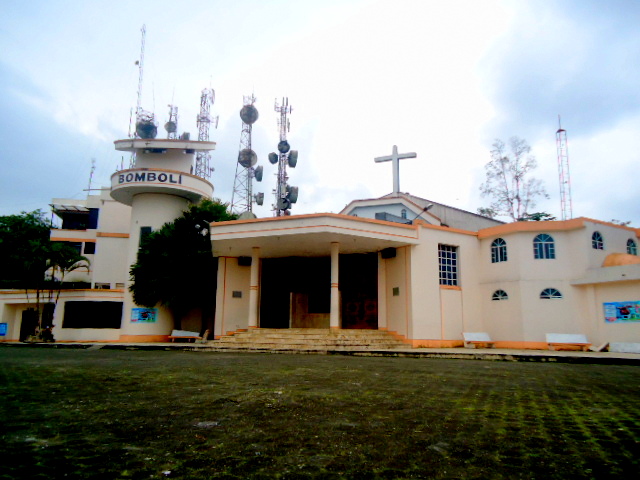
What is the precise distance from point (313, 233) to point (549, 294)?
9.57 meters

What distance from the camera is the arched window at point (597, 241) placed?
18.7m

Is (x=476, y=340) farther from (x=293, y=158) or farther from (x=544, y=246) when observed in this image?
(x=293, y=158)

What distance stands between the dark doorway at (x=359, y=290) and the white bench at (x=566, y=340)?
7515mm

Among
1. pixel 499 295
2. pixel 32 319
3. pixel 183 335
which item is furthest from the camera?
pixel 32 319

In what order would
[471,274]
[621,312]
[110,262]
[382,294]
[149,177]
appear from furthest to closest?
[110,262] < [149,177] < [382,294] < [471,274] < [621,312]

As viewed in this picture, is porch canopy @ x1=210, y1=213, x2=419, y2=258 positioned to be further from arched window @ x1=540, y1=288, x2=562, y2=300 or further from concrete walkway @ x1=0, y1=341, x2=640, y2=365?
arched window @ x1=540, y1=288, x2=562, y2=300

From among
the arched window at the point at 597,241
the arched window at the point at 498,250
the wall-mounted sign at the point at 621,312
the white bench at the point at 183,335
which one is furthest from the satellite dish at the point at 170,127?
the wall-mounted sign at the point at 621,312

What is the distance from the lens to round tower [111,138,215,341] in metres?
24.5

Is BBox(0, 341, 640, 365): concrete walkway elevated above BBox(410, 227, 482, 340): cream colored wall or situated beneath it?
situated beneath

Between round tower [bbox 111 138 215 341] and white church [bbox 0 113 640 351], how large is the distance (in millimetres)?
59

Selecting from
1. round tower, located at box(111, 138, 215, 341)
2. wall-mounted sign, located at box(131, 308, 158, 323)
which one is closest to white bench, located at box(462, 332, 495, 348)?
round tower, located at box(111, 138, 215, 341)

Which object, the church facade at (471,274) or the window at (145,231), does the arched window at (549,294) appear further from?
the window at (145,231)

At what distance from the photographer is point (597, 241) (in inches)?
743

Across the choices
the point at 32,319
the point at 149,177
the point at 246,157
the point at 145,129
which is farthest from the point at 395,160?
the point at 32,319
